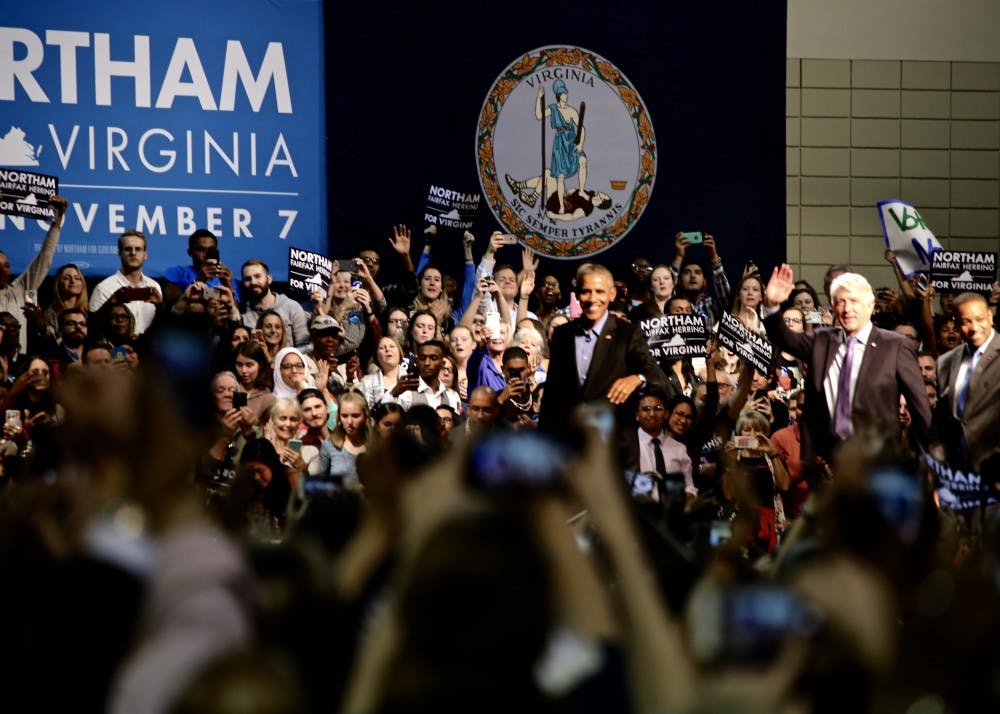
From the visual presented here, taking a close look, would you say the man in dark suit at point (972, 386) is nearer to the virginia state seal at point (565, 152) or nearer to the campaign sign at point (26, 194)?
the campaign sign at point (26, 194)

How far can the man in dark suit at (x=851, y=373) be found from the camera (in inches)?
269

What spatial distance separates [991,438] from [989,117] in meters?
8.65

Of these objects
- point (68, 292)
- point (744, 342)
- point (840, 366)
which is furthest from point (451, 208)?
point (840, 366)

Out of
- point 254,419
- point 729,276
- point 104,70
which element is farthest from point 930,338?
point 104,70

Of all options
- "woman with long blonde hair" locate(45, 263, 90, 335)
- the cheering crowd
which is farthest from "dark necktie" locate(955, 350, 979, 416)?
"woman with long blonde hair" locate(45, 263, 90, 335)

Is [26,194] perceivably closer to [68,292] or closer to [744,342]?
[68,292]

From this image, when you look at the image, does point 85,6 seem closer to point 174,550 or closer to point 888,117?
point 888,117

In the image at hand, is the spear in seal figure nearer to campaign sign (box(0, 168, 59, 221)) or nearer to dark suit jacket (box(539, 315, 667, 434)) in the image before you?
campaign sign (box(0, 168, 59, 221))

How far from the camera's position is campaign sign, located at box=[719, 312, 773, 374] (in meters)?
8.24

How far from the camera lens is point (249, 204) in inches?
476

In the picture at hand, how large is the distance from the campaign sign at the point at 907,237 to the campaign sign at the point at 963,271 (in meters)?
0.69

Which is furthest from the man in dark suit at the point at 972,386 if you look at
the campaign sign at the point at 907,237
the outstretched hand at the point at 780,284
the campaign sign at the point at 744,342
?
the campaign sign at the point at 907,237

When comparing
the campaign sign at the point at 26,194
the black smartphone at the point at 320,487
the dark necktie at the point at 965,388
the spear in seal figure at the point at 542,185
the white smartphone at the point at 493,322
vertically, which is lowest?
the dark necktie at the point at 965,388

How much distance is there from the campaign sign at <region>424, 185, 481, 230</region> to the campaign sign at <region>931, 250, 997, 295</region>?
140 inches
